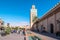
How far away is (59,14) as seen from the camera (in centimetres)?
2731

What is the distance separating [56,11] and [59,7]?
8.07 feet

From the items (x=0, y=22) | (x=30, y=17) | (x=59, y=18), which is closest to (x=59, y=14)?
(x=59, y=18)

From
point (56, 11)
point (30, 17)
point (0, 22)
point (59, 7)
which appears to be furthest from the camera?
point (30, 17)

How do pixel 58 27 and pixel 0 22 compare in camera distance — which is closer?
pixel 58 27

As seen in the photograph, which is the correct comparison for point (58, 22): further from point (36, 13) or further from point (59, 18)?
point (36, 13)

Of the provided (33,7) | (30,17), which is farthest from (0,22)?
(33,7)

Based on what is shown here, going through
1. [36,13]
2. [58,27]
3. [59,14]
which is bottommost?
[58,27]

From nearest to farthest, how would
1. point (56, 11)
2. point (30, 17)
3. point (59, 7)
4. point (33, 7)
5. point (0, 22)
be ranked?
point (59, 7)
point (56, 11)
point (0, 22)
point (30, 17)
point (33, 7)

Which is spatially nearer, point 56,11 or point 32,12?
point 56,11

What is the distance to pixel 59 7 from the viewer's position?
2681 cm

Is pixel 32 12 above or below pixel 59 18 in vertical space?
above

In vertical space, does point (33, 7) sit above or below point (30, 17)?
above

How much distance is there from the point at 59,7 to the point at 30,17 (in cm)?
8451

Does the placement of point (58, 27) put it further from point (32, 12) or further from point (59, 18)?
point (32, 12)
